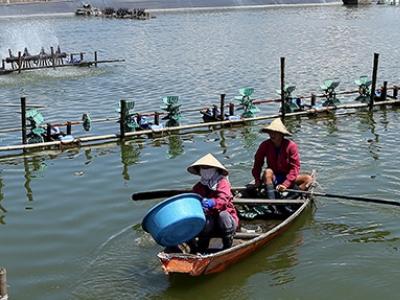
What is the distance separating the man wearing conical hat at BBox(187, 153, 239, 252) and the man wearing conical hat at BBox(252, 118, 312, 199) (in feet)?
6.94

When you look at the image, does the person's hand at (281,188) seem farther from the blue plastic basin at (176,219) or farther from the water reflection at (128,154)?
the water reflection at (128,154)

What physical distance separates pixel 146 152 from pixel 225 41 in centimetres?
3249

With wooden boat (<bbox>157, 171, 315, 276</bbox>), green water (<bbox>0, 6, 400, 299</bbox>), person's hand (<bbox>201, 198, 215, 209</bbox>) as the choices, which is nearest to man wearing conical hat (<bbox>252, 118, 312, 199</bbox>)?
wooden boat (<bbox>157, 171, 315, 276</bbox>)

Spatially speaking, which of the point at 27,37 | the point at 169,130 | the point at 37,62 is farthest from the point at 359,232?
the point at 27,37

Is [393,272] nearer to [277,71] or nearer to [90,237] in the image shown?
[90,237]

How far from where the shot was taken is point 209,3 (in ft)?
325

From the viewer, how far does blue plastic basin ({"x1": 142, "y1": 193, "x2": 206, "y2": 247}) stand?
8.90 m

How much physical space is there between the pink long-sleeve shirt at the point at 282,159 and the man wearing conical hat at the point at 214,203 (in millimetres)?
2248

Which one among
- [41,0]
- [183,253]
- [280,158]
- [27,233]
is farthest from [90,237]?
[41,0]

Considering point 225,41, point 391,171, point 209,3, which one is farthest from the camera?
point 209,3

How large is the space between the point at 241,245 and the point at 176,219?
5.06 ft

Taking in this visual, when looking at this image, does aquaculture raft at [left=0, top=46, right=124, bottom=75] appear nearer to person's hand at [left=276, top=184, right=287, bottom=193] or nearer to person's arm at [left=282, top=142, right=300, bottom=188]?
person's arm at [left=282, top=142, right=300, bottom=188]

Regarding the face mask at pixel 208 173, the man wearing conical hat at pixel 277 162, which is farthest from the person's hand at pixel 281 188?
the face mask at pixel 208 173

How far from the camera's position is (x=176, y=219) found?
8.86m
